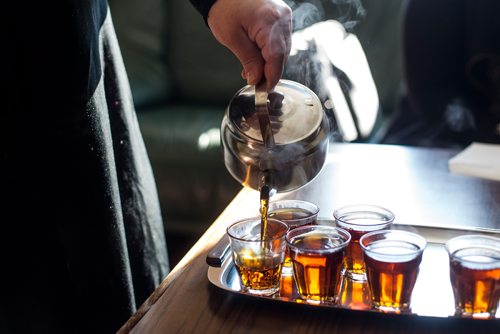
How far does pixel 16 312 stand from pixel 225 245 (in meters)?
0.40

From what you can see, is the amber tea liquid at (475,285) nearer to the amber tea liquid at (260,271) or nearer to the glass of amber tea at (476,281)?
the glass of amber tea at (476,281)

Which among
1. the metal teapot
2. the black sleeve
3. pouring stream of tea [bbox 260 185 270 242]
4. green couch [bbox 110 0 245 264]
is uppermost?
the black sleeve

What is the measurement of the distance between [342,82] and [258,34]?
5.26 ft

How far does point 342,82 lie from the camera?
2.58 meters

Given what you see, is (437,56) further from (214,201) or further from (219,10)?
(219,10)

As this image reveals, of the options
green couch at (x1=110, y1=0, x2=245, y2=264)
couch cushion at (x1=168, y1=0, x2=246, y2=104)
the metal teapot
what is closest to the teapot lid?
the metal teapot

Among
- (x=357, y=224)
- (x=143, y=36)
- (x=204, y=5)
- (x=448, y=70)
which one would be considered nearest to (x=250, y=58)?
(x=204, y=5)

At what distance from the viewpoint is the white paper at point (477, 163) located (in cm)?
144

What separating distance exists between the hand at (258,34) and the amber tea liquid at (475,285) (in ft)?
1.18

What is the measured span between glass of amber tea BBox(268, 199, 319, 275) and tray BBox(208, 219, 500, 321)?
94 mm

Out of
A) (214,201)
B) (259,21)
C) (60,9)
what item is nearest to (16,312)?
(60,9)

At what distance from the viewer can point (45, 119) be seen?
1.13 metres

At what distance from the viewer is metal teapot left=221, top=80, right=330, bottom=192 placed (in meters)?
1.04

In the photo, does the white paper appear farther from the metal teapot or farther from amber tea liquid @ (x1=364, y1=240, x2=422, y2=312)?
amber tea liquid @ (x1=364, y1=240, x2=422, y2=312)
